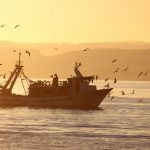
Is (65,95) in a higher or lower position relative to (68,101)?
higher

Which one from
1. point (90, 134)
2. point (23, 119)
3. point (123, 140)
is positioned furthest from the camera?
point (23, 119)

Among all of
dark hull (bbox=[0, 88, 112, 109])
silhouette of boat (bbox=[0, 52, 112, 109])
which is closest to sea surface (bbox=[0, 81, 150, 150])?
silhouette of boat (bbox=[0, 52, 112, 109])

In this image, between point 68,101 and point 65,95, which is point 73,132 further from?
point 68,101

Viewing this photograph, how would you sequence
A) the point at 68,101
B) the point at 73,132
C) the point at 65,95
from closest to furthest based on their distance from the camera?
the point at 73,132
the point at 65,95
the point at 68,101

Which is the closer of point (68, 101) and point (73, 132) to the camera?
point (73, 132)

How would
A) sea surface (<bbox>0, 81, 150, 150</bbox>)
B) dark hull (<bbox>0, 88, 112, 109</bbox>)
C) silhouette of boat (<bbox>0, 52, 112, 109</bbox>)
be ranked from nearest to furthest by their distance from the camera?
sea surface (<bbox>0, 81, 150, 150</bbox>)
silhouette of boat (<bbox>0, 52, 112, 109</bbox>)
dark hull (<bbox>0, 88, 112, 109</bbox>)

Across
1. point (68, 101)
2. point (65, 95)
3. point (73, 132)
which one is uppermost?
point (65, 95)

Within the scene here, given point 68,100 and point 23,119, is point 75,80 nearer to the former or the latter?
point 68,100

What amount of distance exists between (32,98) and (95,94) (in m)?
14.3

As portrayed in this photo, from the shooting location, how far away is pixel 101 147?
231ft

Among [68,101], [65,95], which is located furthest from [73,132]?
[68,101]

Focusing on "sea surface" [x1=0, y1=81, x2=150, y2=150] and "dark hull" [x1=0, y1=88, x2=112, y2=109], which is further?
"dark hull" [x1=0, y1=88, x2=112, y2=109]

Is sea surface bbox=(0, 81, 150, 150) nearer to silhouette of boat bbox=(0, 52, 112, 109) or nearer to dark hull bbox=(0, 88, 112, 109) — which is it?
silhouette of boat bbox=(0, 52, 112, 109)

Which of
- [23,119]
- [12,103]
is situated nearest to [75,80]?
[12,103]
